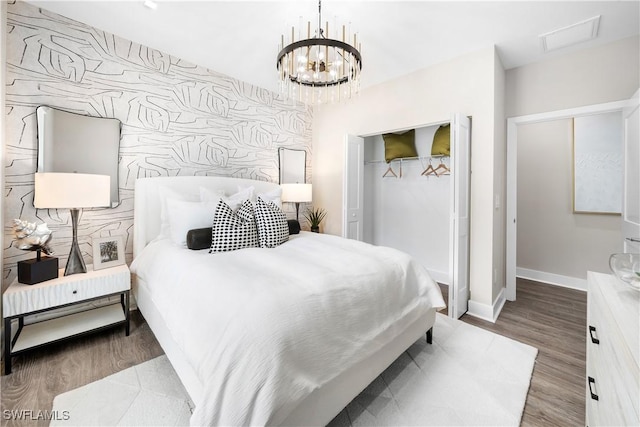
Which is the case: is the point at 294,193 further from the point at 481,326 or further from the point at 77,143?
the point at 481,326

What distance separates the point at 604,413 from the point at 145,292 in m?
2.69

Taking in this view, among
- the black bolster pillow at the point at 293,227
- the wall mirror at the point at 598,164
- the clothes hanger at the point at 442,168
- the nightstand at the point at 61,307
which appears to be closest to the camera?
the nightstand at the point at 61,307

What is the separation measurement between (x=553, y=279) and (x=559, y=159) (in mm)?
1669

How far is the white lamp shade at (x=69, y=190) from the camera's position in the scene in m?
1.84

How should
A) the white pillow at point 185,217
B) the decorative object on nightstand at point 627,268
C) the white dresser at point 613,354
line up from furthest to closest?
the white pillow at point 185,217, the decorative object on nightstand at point 627,268, the white dresser at point 613,354

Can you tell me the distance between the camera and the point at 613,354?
0.82 metres

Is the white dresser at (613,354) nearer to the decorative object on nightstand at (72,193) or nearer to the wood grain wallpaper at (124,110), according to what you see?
the decorative object on nightstand at (72,193)

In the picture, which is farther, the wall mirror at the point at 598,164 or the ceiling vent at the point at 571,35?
the wall mirror at the point at 598,164

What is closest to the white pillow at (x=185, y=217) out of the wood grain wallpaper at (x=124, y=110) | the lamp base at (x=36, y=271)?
the wood grain wallpaper at (x=124, y=110)

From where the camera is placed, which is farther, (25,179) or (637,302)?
(25,179)

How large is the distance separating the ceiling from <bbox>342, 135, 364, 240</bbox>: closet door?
1.04 metres

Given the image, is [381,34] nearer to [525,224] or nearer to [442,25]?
[442,25]

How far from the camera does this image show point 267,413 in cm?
97

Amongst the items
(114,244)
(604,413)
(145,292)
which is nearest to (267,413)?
(604,413)
